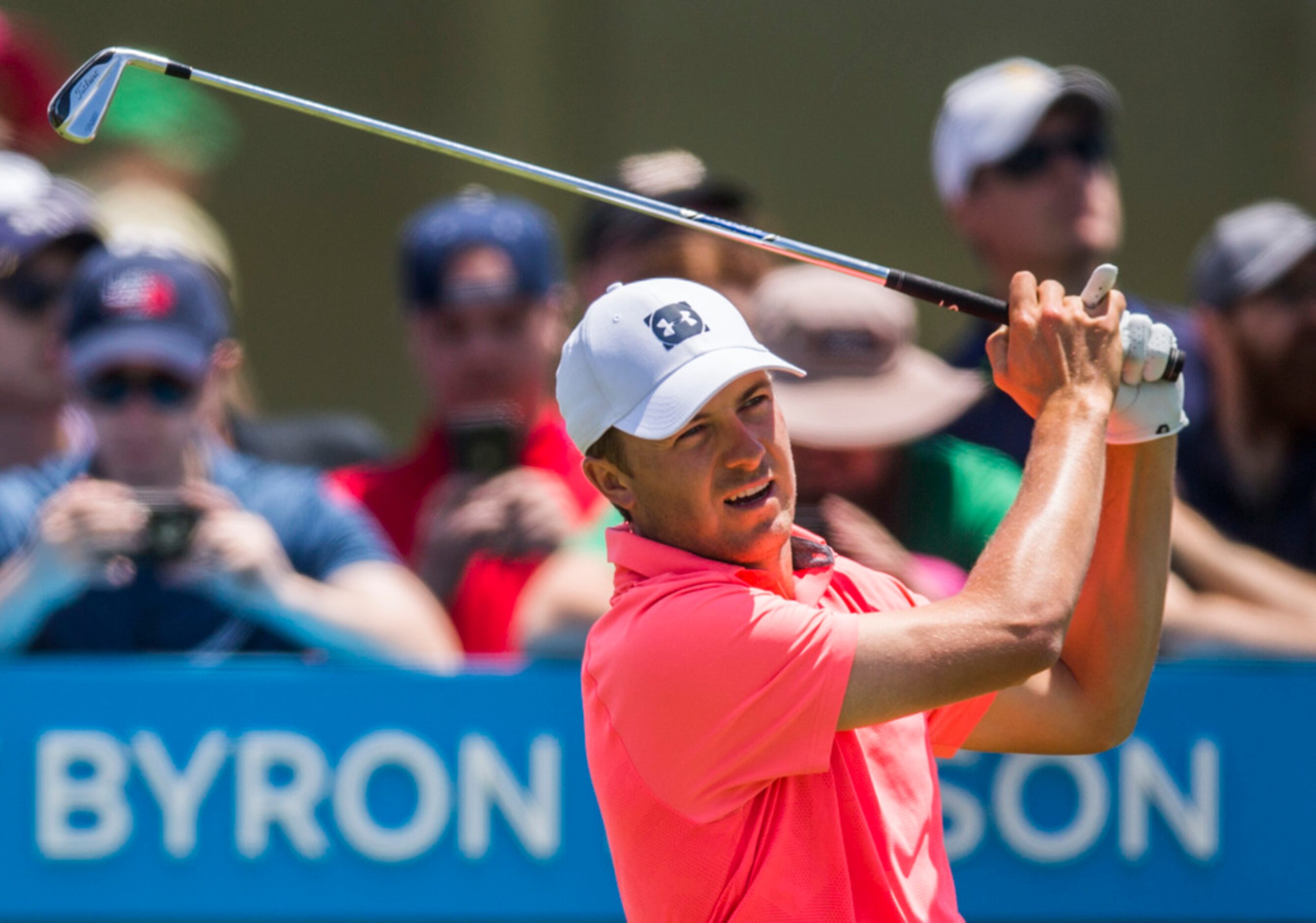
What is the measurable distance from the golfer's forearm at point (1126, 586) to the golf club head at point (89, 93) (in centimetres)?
146

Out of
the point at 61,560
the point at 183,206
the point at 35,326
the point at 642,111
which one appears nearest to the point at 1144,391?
the point at 61,560

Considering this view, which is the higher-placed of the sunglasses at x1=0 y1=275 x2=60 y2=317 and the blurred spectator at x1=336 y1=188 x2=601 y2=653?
the sunglasses at x1=0 y1=275 x2=60 y2=317

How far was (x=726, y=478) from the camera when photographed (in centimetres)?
229

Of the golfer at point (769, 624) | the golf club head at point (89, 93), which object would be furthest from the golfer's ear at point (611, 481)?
the golf club head at point (89, 93)

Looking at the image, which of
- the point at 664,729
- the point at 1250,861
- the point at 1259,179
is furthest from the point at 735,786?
the point at 1259,179

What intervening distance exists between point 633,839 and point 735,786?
164mm

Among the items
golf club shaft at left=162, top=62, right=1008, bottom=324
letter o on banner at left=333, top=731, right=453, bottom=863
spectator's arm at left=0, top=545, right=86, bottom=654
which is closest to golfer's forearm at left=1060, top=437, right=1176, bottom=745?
golf club shaft at left=162, top=62, right=1008, bottom=324

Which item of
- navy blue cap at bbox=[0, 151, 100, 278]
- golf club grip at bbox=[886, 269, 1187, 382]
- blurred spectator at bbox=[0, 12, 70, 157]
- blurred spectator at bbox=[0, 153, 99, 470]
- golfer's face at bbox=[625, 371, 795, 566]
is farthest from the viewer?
blurred spectator at bbox=[0, 12, 70, 157]

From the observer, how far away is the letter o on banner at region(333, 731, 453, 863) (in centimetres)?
395

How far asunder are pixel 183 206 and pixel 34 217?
123cm

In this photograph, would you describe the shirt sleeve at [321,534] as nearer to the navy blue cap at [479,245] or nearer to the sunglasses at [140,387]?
the sunglasses at [140,387]

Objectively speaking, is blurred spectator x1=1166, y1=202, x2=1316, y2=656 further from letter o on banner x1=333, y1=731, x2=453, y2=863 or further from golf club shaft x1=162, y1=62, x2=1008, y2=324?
golf club shaft x1=162, y1=62, x2=1008, y2=324

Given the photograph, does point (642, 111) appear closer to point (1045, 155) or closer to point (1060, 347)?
point (1045, 155)

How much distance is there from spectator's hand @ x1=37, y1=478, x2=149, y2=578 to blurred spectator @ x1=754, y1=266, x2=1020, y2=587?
4.75ft
